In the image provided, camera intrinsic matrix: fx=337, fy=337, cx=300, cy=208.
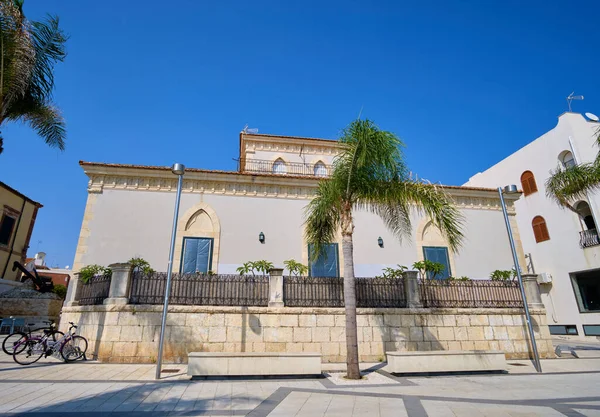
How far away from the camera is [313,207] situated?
10.4 meters

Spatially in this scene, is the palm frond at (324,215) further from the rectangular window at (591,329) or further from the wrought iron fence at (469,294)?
the rectangular window at (591,329)

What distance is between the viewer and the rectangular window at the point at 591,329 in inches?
771

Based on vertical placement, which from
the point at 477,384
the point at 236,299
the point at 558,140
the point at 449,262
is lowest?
the point at 477,384

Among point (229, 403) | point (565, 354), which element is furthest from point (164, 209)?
point (565, 354)

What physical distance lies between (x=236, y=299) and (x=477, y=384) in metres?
6.95

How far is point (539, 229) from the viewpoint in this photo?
76.5 ft

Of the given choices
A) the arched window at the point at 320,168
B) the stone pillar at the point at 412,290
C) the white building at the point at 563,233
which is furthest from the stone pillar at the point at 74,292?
the white building at the point at 563,233

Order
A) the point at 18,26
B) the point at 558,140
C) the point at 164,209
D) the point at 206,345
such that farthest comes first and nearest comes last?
the point at 558,140 → the point at 164,209 → the point at 206,345 → the point at 18,26

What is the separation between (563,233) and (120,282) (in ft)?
82.6

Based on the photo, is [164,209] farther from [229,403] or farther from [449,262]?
[449,262]

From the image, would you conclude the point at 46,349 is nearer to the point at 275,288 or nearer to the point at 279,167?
the point at 275,288

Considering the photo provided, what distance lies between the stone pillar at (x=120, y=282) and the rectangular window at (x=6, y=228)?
65.3ft

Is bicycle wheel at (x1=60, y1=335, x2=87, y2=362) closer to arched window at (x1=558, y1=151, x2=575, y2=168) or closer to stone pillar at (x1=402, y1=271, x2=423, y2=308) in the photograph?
stone pillar at (x1=402, y1=271, x2=423, y2=308)

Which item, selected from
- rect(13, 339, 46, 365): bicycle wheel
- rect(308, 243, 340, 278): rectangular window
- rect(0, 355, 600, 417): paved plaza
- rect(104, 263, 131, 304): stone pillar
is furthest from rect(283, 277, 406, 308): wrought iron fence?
rect(13, 339, 46, 365): bicycle wheel
